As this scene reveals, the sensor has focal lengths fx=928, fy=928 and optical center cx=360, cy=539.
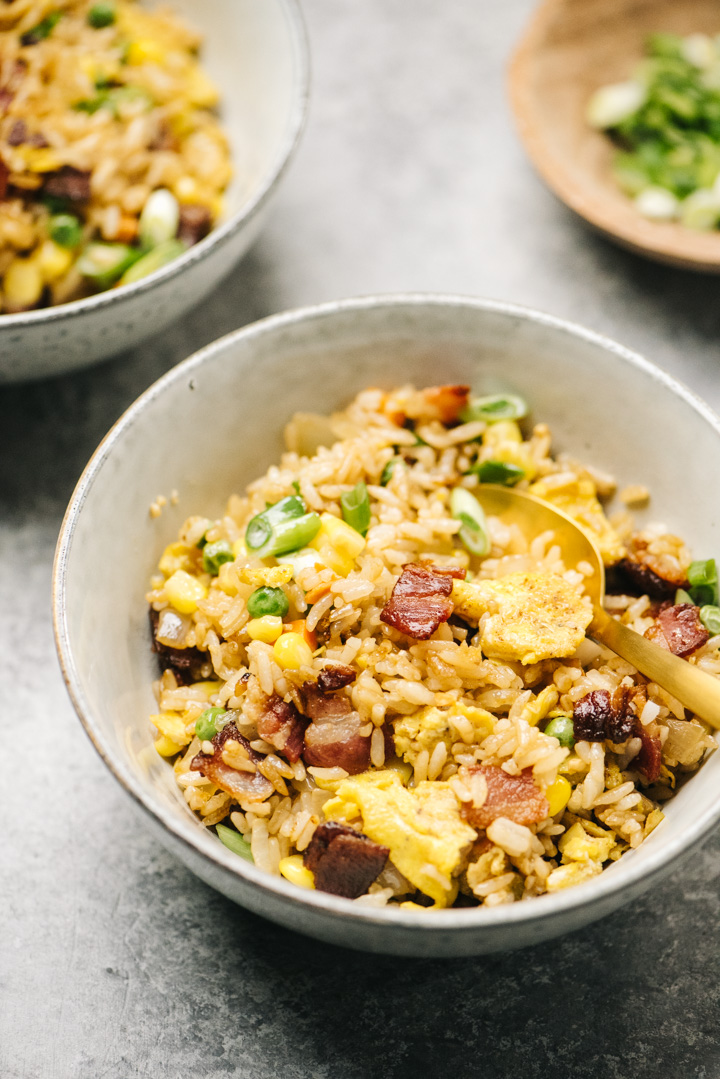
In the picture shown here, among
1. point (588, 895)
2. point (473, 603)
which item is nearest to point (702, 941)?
point (588, 895)

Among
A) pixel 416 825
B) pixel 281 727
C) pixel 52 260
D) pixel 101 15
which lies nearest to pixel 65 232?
pixel 52 260

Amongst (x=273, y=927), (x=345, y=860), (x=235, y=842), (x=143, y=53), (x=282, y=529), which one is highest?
(x=143, y=53)

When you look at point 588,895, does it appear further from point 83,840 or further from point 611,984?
point 83,840

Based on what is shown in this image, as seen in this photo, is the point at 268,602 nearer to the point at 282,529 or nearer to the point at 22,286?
the point at 282,529

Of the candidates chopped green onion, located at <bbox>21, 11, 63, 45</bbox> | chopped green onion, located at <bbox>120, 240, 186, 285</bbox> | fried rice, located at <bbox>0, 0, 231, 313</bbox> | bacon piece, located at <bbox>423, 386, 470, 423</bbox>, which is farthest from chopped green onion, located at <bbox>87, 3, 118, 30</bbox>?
bacon piece, located at <bbox>423, 386, 470, 423</bbox>

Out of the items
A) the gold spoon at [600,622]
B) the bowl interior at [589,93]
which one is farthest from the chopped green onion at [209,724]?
the bowl interior at [589,93]

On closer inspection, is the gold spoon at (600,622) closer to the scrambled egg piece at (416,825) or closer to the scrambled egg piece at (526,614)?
the scrambled egg piece at (526,614)
